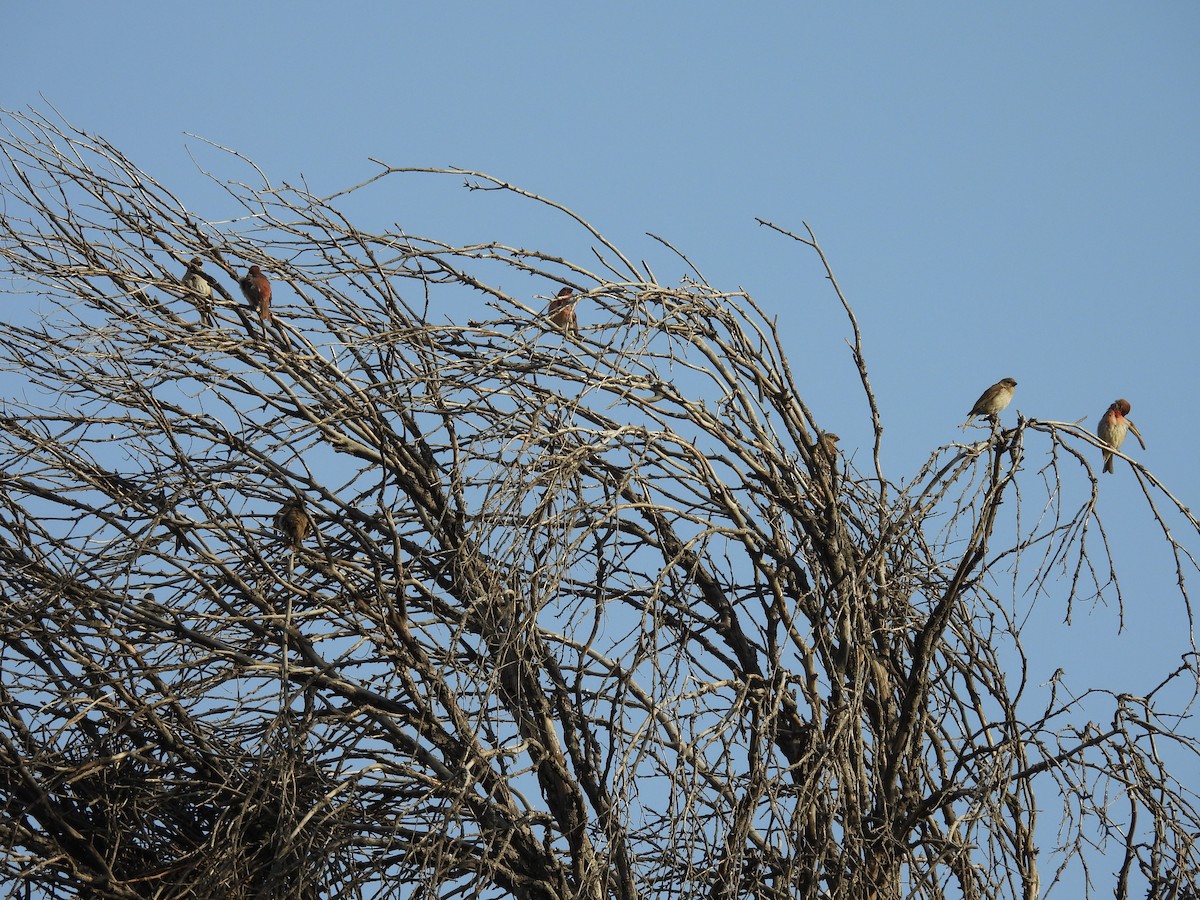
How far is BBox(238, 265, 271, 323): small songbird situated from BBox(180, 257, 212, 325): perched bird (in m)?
0.15

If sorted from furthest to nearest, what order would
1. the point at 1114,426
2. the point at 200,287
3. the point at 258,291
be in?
the point at 1114,426, the point at 258,291, the point at 200,287

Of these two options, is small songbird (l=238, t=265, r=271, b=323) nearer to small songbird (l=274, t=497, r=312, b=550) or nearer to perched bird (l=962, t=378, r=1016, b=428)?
small songbird (l=274, t=497, r=312, b=550)

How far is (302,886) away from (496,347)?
2.09m

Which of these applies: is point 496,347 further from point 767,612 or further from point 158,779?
point 158,779

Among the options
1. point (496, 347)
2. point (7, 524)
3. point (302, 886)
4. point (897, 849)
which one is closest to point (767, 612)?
point (897, 849)

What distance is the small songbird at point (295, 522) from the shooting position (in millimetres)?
5797

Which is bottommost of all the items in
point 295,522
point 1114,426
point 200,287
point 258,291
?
point 295,522

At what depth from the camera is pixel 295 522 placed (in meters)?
5.82

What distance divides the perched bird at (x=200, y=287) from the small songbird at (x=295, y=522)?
835mm

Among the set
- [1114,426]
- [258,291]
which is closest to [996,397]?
[1114,426]

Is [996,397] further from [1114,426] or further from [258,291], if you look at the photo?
[258,291]

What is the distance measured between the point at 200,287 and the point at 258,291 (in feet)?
1.44

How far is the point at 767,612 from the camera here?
6.03 metres

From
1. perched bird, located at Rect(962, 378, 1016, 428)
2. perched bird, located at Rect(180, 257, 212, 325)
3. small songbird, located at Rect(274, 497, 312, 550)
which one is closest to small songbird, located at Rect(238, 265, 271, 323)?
perched bird, located at Rect(180, 257, 212, 325)
